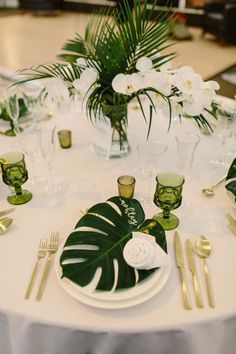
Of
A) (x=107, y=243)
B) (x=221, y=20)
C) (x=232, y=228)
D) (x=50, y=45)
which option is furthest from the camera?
(x=50, y=45)

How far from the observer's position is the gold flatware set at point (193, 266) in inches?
30.3

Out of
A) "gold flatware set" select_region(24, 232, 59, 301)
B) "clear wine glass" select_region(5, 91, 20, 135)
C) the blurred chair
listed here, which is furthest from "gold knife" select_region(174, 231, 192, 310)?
the blurred chair

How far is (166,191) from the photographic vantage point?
938 mm

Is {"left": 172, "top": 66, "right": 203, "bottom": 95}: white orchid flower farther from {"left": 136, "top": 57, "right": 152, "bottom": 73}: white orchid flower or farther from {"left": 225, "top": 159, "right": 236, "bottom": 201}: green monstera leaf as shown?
{"left": 225, "top": 159, "right": 236, "bottom": 201}: green monstera leaf

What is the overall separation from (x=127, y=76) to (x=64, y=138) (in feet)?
1.50

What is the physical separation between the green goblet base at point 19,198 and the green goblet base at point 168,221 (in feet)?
1.42

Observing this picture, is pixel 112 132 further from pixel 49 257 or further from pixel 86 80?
pixel 49 257

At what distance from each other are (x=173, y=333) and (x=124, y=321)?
114 millimetres

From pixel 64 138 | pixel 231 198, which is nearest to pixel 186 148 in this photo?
pixel 231 198

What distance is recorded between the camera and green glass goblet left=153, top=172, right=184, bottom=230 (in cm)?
94

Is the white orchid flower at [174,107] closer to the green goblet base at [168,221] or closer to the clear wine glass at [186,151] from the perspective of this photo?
the clear wine glass at [186,151]

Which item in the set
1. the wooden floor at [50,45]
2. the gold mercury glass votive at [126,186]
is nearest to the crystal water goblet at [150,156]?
the gold mercury glass votive at [126,186]

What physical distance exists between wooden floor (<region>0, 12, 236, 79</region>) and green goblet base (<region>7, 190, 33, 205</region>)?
3.47 m

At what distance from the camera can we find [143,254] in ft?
2.58
